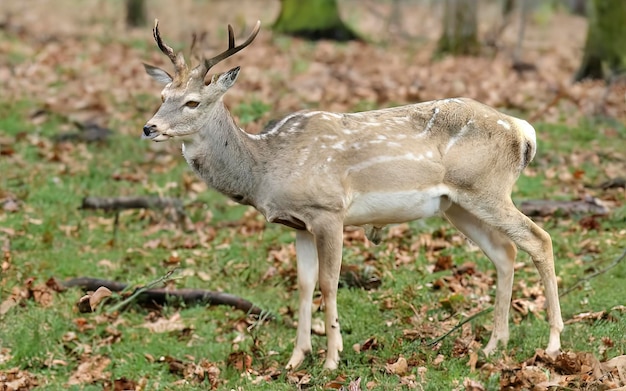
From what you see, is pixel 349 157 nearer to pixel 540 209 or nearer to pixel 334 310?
pixel 334 310

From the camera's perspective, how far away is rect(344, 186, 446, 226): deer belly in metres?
5.85

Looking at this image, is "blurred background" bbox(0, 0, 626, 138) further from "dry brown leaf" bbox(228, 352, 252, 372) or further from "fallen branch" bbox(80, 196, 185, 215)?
"dry brown leaf" bbox(228, 352, 252, 372)

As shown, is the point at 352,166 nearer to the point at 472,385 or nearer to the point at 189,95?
the point at 189,95

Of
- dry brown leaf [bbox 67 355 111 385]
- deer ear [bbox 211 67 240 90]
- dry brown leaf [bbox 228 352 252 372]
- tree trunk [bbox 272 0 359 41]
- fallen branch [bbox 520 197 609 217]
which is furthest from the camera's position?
tree trunk [bbox 272 0 359 41]

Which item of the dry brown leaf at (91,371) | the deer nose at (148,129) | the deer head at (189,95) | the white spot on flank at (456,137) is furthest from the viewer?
the dry brown leaf at (91,371)

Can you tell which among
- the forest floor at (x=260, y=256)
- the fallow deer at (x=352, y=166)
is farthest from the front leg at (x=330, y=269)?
the forest floor at (x=260, y=256)

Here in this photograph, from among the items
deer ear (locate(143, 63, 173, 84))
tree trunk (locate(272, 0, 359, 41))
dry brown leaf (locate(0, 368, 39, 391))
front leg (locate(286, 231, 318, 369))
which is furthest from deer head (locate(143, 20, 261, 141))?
tree trunk (locate(272, 0, 359, 41))

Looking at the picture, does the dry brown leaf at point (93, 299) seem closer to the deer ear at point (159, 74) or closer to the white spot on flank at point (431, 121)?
the deer ear at point (159, 74)

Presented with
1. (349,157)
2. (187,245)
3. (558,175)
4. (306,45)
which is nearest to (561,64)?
(306,45)

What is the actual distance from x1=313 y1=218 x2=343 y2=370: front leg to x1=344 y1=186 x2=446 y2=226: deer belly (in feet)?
0.60

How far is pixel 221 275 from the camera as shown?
8.08 meters

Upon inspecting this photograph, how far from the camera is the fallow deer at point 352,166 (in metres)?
5.75

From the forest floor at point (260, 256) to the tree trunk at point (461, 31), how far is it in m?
1.43

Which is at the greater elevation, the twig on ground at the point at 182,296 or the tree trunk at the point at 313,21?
the twig on ground at the point at 182,296
